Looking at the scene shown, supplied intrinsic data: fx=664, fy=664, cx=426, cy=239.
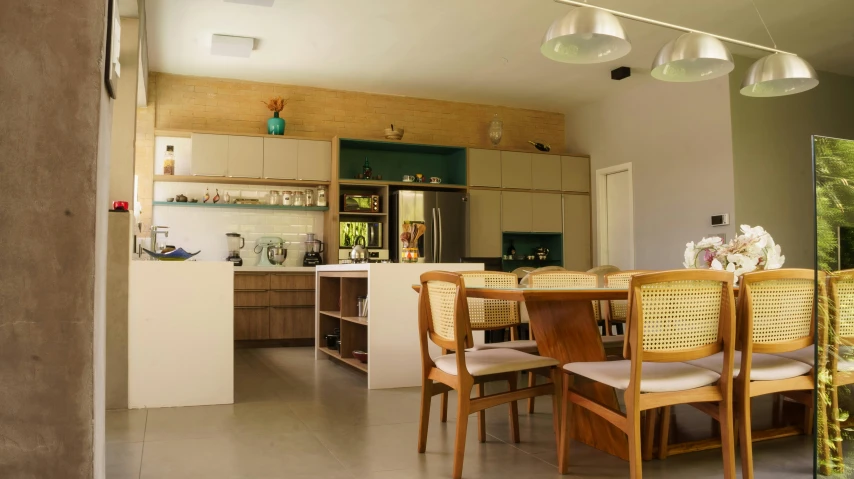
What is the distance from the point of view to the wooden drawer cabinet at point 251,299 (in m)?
6.99

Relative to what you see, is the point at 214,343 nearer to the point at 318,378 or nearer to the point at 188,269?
the point at 188,269

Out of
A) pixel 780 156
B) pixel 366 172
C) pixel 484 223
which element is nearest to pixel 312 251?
pixel 366 172

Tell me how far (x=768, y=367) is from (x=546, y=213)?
5.94 meters

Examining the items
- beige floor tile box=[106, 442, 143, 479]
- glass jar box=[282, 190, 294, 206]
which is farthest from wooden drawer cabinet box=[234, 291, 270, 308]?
beige floor tile box=[106, 442, 143, 479]

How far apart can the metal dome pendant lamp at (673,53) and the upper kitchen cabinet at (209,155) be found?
457 centimetres

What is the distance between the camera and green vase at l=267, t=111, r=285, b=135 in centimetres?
747

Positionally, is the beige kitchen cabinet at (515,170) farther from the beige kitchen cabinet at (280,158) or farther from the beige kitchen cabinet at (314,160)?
the beige kitchen cabinet at (280,158)

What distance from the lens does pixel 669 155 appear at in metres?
7.49

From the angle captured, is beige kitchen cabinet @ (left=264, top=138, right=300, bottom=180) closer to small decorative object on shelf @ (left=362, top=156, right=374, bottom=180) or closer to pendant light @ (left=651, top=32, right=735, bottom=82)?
small decorative object on shelf @ (left=362, top=156, right=374, bottom=180)

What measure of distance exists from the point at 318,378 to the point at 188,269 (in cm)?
144

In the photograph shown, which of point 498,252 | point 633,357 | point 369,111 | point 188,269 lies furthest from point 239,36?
point 633,357

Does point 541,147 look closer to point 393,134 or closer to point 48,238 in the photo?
point 393,134

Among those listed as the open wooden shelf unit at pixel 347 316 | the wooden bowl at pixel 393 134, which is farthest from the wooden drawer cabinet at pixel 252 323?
the wooden bowl at pixel 393 134

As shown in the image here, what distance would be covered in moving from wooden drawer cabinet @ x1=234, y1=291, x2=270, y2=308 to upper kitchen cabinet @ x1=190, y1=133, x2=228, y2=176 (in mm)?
1336
